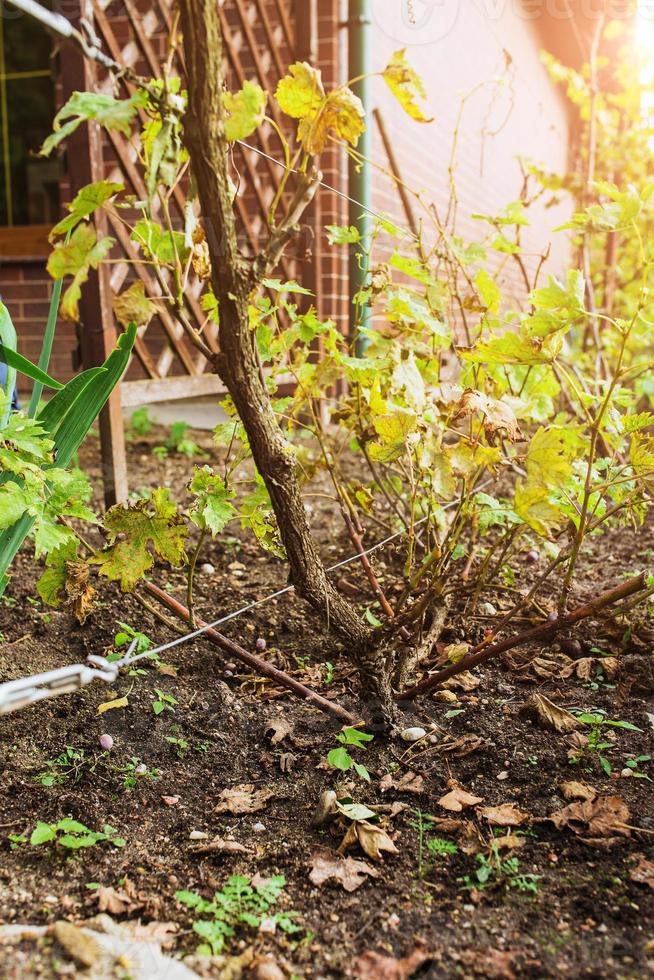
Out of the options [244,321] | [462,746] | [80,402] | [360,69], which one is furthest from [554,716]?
[360,69]

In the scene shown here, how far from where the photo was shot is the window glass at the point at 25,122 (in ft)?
21.4

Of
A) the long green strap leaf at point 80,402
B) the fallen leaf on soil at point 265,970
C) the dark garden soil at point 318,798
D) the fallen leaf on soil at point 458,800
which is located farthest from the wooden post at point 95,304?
the fallen leaf on soil at point 265,970

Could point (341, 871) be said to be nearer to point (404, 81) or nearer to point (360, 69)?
point (404, 81)

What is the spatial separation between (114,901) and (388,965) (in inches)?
15.9

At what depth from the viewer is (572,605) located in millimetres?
2258

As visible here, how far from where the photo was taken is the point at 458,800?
4.91ft

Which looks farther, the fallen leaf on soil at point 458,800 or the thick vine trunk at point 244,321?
the fallen leaf on soil at point 458,800

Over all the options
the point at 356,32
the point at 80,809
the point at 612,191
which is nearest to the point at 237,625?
the point at 80,809

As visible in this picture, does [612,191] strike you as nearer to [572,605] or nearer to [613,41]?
[572,605]

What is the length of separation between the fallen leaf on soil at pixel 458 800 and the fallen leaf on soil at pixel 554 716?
0.28 meters

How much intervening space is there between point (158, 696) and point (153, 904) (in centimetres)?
61

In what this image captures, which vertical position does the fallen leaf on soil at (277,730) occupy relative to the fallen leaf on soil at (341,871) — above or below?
above

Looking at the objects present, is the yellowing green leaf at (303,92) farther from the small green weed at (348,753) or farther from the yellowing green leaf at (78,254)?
the small green weed at (348,753)

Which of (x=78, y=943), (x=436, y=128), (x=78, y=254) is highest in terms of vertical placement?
(x=436, y=128)
